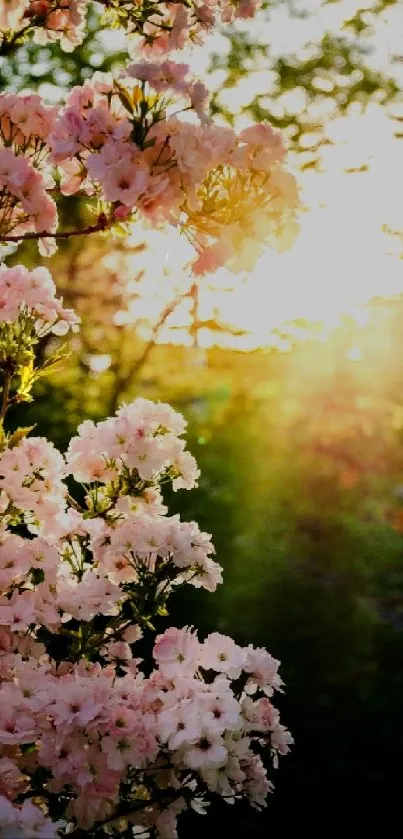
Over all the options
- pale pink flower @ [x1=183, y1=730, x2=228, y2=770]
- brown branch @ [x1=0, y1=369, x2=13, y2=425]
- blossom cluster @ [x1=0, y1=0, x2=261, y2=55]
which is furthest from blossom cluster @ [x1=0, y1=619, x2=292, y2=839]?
blossom cluster @ [x1=0, y1=0, x2=261, y2=55]

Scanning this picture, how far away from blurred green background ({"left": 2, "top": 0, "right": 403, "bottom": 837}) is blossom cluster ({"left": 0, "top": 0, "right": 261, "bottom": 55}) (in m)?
0.80

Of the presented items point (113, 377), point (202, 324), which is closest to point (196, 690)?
point (113, 377)

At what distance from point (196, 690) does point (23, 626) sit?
1.56 feet

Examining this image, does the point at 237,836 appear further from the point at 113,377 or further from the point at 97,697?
the point at 113,377

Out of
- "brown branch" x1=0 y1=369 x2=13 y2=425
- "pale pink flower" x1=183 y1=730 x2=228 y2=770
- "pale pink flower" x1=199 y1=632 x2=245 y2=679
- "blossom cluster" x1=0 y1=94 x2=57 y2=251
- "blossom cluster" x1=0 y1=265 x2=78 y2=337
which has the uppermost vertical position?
"blossom cluster" x1=0 y1=94 x2=57 y2=251

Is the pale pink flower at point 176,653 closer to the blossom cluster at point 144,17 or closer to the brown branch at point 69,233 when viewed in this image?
the brown branch at point 69,233

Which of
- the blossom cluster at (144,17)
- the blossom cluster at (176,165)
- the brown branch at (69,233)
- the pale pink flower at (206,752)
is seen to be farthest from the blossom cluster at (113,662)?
the blossom cluster at (144,17)

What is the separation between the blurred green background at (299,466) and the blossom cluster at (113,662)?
66 centimetres

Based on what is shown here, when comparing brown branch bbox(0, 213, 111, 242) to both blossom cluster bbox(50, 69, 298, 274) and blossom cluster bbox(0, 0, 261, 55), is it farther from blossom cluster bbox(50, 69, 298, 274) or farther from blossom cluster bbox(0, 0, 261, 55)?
blossom cluster bbox(0, 0, 261, 55)

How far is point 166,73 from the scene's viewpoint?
6.46 feet

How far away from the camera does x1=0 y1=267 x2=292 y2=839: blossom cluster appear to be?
217cm

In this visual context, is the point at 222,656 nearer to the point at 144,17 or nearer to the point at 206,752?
the point at 206,752

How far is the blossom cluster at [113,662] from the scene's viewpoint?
2.17m

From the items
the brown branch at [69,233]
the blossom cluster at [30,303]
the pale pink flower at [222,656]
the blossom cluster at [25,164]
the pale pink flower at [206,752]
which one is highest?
the blossom cluster at [25,164]
